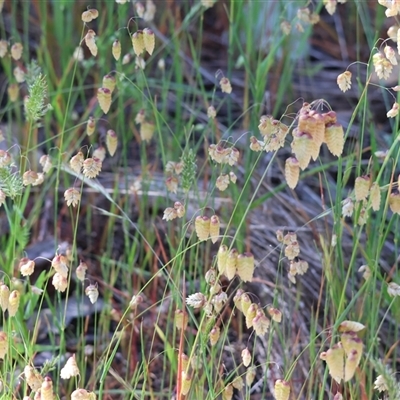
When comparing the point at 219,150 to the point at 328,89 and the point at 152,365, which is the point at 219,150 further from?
the point at 328,89

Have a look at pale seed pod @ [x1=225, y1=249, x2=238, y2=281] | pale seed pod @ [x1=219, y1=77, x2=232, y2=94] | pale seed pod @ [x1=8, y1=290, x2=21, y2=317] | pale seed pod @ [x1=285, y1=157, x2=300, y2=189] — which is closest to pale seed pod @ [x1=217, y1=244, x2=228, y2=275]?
pale seed pod @ [x1=225, y1=249, x2=238, y2=281]

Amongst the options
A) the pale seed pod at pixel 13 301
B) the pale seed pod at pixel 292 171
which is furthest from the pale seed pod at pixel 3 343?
the pale seed pod at pixel 292 171

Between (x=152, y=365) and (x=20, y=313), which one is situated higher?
(x=20, y=313)

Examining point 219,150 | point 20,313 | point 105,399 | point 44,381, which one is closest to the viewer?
point 44,381

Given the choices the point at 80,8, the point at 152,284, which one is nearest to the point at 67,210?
the point at 152,284

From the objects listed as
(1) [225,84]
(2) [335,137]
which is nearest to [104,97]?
(1) [225,84]

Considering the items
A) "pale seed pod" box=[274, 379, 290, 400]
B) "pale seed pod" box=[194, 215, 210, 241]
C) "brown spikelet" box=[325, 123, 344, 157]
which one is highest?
"brown spikelet" box=[325, 123, 344, 157]

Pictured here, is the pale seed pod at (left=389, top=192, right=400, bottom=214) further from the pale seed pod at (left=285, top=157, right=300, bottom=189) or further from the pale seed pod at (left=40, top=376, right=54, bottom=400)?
the pale seed pod at (left=40, top=376, right=54, bottom=400)

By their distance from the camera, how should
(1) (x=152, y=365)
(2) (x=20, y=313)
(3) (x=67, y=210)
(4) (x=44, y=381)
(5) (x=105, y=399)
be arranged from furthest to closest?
(3) (x=67, y=210) < (1) (x=152, y=365) < (5) (x=105, y=399) < (2) (x=20, y=313) < (4) (x=44, y=381)

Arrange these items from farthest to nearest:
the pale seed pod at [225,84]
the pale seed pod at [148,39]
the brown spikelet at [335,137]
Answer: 1. the pale seed pod at [225,84]
2. the pale seed pod at [148,39]
3. the brown spikelet at [335,137]

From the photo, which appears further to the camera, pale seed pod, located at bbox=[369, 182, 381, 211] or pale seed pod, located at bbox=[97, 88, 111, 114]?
pale seed pod, located at bbox=[97, 88, 111, 114]

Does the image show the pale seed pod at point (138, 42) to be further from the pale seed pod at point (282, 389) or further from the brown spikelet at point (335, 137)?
the pale seed pod at point (282, 389)
